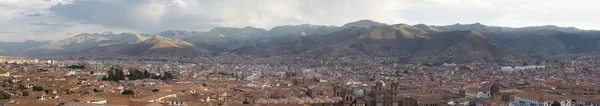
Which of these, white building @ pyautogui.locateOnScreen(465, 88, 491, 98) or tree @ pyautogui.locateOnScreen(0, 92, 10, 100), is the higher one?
tree @ pyautogui.locateOnScreen(0, 92, 10, 100)

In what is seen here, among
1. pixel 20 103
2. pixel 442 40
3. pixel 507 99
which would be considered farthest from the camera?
pixel 442 40

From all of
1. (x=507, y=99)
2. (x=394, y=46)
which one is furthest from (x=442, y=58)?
(x=507, y=99)

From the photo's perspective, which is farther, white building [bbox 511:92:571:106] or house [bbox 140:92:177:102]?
white building [bbox 511:92:571:106]

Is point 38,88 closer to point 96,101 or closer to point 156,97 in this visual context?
point 156,97

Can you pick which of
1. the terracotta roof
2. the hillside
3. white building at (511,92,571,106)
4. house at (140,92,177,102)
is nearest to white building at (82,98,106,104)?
house at (140,92,177,102)

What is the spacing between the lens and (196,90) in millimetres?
55500

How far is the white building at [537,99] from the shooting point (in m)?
47.8

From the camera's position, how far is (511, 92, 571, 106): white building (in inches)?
1884

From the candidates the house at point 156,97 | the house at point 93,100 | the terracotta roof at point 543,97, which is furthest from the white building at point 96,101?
the terracotta roof at point 543,97

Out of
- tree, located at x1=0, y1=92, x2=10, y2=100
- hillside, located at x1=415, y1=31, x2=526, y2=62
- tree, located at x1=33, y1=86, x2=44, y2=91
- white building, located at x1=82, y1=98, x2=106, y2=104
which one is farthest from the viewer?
hillside, located at x1=415, y1=31, x2=526, y2=62

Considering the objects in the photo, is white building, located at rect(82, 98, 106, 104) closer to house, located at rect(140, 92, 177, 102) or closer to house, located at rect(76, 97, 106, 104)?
house, located at rect(76, 97, 106, 104)

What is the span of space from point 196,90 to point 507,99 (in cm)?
2974

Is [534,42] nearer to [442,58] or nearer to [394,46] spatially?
[394,46]

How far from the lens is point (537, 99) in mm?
48562
